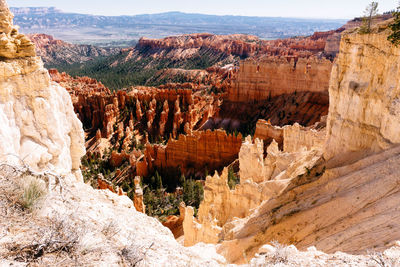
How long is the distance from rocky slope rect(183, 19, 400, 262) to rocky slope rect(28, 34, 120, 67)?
143 m

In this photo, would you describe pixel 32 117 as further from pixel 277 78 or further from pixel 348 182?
pixel 277 78

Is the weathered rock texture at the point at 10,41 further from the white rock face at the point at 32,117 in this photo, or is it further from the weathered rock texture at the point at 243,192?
the weathered rock texture at the point at 243,192

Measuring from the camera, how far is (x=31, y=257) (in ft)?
12.4

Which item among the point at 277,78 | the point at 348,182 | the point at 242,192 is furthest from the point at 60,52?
the point at 348,182

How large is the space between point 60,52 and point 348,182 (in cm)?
17088

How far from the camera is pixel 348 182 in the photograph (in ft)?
28.8

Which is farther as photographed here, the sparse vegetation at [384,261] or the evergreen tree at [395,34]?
the evergreen tree at [395,34]

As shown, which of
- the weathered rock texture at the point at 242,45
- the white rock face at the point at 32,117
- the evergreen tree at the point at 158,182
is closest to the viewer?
the white rock face at the point at 32,117

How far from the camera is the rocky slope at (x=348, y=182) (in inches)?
281

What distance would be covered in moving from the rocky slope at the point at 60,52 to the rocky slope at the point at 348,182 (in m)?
143

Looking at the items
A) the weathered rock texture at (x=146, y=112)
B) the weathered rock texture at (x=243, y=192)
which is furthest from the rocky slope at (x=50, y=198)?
the weathered rock texture at (x=146, y=112)

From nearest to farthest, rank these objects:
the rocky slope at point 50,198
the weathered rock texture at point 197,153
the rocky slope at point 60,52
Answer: the rocky slope at point 50,198 < the weathered rock texture at point 197,153 < the rocky slope at point 60,52

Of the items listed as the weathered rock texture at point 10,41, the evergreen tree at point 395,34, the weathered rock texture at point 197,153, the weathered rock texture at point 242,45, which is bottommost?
the weathered rock texture at point 197,153

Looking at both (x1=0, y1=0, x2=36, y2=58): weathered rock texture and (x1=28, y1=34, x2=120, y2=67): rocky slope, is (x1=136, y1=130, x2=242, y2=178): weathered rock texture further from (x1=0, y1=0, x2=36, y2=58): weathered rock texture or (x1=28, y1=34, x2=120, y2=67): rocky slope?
(x1=28, y1=34, x2=120, y2=67): rocky slope
